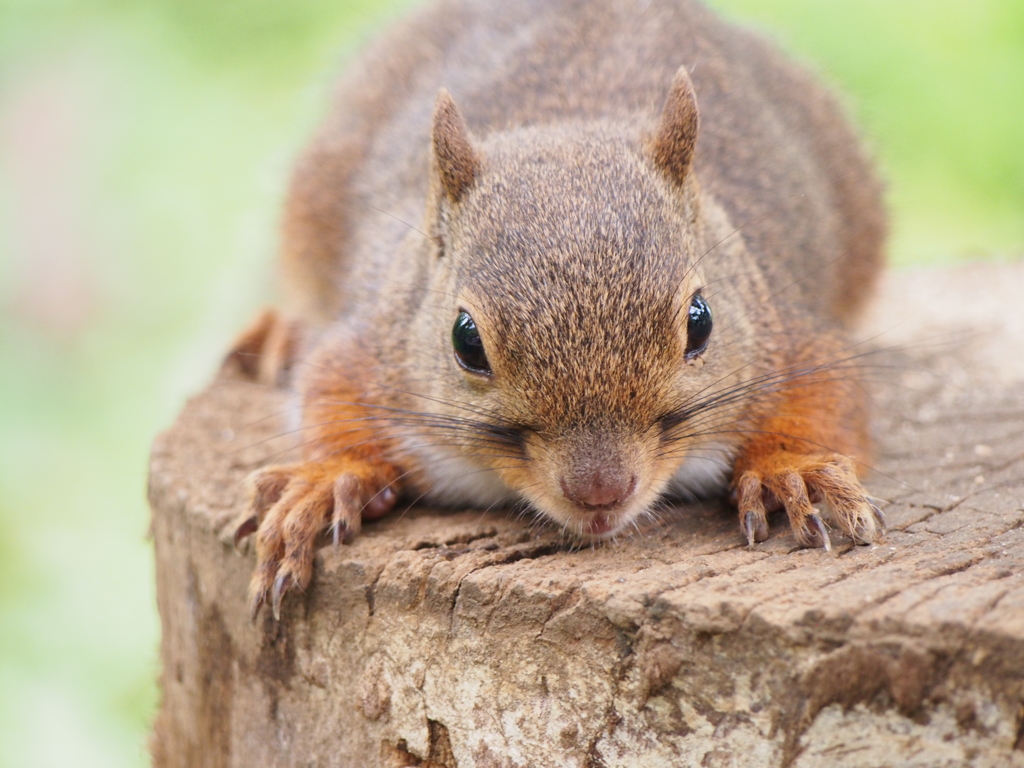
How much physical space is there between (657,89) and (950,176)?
2.87 meters

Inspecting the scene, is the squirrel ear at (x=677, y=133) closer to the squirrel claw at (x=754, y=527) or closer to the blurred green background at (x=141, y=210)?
the squirrel claw at (x=754, y=527)

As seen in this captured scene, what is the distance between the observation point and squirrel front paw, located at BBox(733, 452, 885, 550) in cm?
198

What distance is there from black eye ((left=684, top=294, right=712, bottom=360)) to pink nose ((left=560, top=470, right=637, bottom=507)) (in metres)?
0.31

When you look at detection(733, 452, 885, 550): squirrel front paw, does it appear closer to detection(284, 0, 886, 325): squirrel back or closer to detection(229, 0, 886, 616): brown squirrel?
detection(229, 0, 886, 616): brown squirrel

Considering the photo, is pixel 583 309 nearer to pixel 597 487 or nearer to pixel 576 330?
pixel 576 330

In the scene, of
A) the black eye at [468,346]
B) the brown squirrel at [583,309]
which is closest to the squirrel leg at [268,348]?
the brown squirrel at [583,309]

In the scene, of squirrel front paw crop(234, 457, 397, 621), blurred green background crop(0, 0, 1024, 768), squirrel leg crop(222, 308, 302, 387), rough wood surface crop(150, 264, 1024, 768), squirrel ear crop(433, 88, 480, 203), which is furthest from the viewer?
blurred green background crop(0, 0, 1024, 768)

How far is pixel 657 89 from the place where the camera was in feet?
10.1

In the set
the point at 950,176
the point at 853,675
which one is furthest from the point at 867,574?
the point at 950,176

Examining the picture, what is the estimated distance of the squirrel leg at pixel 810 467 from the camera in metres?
2.00

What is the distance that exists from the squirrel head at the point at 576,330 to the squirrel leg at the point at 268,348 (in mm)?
1176

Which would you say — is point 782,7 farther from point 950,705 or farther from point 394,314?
point 950,705

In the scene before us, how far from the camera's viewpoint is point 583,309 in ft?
6.66

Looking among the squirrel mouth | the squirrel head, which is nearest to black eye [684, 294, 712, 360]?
the squirrel head
